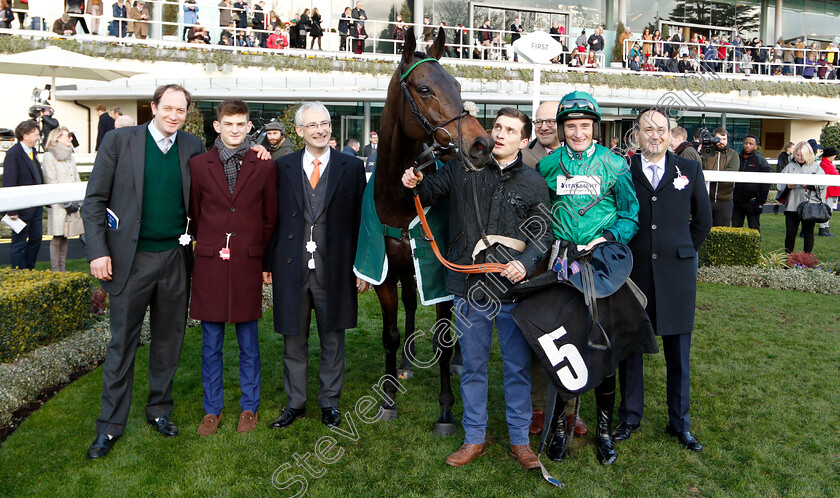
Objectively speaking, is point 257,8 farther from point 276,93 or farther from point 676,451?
point 676,451

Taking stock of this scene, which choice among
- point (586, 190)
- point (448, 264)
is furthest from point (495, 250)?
point (586, 190)

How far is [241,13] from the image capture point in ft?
63.3

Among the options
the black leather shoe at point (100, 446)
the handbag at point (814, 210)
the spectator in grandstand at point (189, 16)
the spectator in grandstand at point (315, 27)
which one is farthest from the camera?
the spectator in grandstand at point (315, 27)

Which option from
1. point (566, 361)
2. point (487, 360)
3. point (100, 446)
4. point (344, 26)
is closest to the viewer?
point (566, 361)

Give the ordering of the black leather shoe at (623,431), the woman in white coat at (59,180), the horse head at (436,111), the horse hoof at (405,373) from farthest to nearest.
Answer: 1. the woman in white coat at (59,180)
2. the horse hoof at (405,373)
3. the black leather shoe at (623,431)
4. the horse head at (436,111)

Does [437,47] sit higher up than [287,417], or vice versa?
[437,47]

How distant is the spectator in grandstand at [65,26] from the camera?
17000 millimetres

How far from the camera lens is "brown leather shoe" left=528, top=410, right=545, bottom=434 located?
386 cm

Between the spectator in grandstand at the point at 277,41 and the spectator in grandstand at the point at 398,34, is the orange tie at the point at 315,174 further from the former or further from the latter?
the spectator in grandstand at the point at 398,34

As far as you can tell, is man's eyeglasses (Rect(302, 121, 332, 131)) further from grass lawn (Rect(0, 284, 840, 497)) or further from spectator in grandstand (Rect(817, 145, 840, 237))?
spectator in grandstand (Rect(817, 145, 840, 237))

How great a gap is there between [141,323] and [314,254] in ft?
3.37

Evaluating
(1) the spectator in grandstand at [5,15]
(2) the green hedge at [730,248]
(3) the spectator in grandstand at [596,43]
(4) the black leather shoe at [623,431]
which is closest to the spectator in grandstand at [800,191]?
(2) the green hedge at [730,248]

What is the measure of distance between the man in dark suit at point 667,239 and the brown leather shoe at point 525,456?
784 mm

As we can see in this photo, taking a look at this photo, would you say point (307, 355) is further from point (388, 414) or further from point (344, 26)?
point (344, 26)
